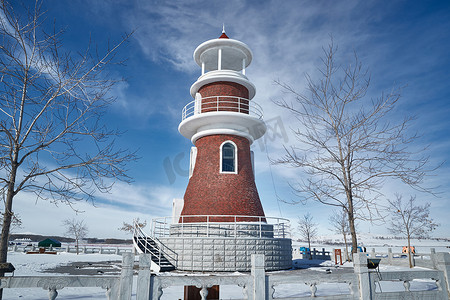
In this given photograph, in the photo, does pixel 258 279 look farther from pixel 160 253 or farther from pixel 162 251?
pixel 162 251

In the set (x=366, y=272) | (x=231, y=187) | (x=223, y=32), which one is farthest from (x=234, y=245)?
(x=223, y=32)

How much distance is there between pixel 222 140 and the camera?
1738 cm

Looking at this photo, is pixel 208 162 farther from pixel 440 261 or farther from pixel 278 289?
pixel 440 261

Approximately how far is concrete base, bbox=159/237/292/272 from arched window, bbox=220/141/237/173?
13.5ft

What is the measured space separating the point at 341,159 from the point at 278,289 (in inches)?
237

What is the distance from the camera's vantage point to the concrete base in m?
14.4

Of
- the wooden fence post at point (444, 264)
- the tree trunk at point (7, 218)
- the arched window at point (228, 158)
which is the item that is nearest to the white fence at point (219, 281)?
the wooden fence post at point (444, 264)

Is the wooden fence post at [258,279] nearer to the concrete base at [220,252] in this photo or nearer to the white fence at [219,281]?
the white fence at [219,281]

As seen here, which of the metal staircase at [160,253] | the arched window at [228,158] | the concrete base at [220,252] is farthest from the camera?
the arched window at [228,158]

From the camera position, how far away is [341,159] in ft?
39.6

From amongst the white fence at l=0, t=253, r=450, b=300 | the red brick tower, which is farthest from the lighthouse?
the white fence at l=0, t=253, r=450, b=300

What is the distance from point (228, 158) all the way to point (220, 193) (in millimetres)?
2250

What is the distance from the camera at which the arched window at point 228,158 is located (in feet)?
55.7

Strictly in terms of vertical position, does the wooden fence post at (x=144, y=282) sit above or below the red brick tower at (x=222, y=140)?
below
